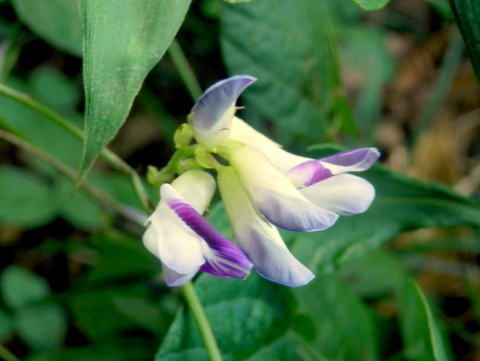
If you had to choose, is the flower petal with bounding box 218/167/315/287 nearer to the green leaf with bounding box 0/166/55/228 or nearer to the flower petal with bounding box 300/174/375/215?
the flower petal with bounding box 300/174/375/215

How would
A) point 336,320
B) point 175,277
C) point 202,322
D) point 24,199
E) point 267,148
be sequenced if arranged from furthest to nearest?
1. point 24,199
2. point 336,320
3. point 202,322
4. point 267,148
5. point 175,277

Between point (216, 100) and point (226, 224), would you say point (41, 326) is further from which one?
point (216, 100)

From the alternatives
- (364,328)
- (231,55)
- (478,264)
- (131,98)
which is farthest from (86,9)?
(478,264)

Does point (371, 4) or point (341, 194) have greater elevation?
point (371, 4)

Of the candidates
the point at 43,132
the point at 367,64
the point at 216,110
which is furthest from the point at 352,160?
the point at 367,64

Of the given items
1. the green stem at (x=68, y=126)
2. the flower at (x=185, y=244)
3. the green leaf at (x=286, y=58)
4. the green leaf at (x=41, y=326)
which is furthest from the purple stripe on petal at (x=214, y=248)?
the green leaf at (x=41, y=326)
